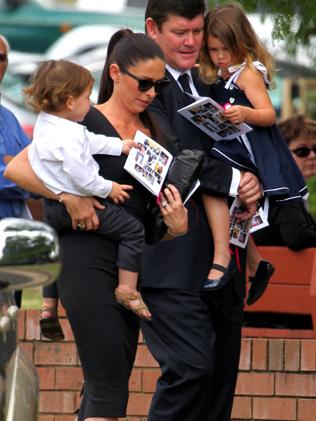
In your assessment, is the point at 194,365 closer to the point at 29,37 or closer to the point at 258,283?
the point at 258,283

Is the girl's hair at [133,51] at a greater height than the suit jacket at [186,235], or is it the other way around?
the girl's hair at [133,51]

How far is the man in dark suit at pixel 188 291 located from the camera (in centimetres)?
600

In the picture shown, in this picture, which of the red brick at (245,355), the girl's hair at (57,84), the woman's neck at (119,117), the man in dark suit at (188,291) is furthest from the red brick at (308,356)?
the girl's hair at (57,84)

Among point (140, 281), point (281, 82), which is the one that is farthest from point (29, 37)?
point (140, 281)

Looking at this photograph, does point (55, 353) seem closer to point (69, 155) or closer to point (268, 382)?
point (268, 382)

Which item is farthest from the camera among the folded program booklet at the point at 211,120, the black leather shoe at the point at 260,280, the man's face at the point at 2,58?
the man's face at the point at 2,58

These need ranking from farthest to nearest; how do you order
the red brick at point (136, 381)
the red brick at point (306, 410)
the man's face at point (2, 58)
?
the red brick at point (136, 381), the red brick at point (306, 410), the man's face at point (2, 58)

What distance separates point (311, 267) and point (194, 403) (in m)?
2.20

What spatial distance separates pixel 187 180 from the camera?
588cm

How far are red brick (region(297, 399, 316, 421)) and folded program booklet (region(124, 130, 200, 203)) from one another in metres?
1.82

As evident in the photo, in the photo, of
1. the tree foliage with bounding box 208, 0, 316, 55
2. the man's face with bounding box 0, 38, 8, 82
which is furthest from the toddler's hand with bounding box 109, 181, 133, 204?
the tree foliage with bounding box 208, 0, 316, 55

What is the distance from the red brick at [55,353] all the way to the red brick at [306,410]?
45.1 inches

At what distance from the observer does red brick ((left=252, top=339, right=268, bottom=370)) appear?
290 inches

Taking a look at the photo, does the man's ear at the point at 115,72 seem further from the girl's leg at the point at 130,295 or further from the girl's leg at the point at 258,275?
the girl's leg at the point at 258,275
